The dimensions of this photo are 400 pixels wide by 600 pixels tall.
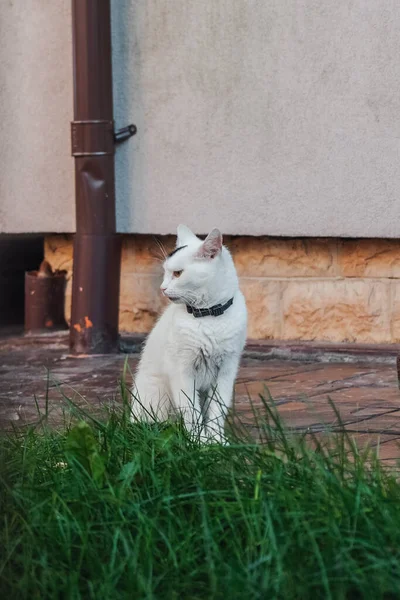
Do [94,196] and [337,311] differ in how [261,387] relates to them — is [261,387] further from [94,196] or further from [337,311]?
[94,196]

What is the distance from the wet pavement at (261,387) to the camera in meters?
3.74

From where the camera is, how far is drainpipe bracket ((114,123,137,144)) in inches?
231

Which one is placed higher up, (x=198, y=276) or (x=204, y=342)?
(x=198, y=276)

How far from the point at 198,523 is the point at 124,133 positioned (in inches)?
147

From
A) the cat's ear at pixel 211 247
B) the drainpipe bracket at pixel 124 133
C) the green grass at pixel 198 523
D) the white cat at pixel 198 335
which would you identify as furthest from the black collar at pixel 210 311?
the drainpipe bracket at pixel 124 133

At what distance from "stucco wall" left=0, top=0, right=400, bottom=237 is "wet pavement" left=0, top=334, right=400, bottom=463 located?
2.35 feet

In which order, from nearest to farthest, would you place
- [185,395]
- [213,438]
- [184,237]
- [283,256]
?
[213,438], [185,395], [184,237], [283,256]

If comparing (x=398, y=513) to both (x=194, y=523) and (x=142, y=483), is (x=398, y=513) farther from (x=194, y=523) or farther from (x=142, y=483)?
(x=142, y=483)

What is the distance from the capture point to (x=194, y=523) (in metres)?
2.47

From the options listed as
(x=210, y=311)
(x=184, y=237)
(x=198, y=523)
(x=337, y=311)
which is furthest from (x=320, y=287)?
(x=198, y=523)

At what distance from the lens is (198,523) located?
2.45 m

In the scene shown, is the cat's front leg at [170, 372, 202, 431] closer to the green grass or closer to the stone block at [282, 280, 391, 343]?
the green grass

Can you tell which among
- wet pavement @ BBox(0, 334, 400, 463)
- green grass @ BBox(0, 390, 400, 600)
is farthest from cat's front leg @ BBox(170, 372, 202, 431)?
green grass @ BBox(0, 390, 400, 600)

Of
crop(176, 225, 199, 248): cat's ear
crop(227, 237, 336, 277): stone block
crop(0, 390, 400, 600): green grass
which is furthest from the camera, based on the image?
crop(227, 237, 336, 277): stone block
